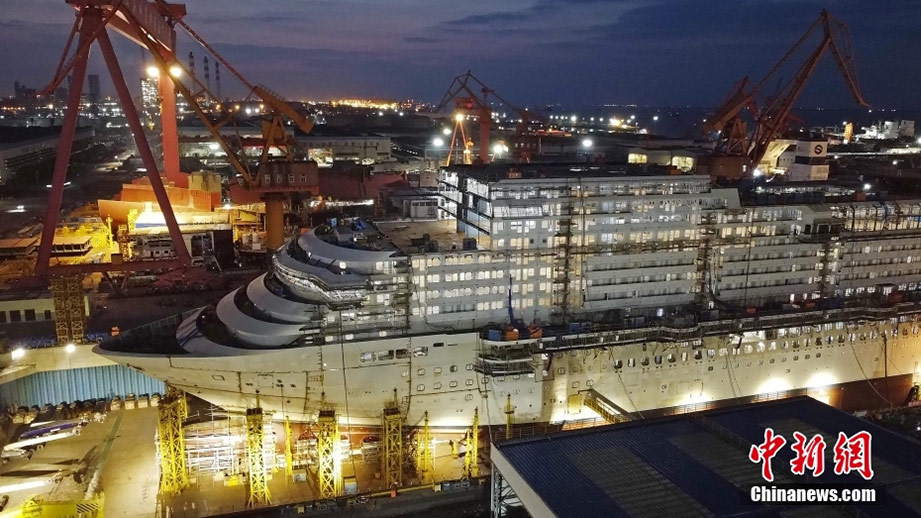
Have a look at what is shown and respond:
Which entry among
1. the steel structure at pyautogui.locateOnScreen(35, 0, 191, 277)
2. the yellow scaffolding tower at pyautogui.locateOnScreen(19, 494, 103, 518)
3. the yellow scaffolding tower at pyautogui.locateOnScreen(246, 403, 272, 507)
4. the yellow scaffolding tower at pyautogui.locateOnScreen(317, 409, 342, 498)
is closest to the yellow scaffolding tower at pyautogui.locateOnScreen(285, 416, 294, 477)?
the yellow scaffolding tower at pyautogui.locateOnScreen(246, 403, 272, 507)

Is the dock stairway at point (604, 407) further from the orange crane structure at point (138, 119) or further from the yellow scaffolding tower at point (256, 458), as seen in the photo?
the orange crane structure at point (138, 119)

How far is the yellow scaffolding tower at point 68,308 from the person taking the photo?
30.0m

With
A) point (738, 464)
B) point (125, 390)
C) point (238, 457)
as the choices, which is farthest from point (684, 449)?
point (125, 390)

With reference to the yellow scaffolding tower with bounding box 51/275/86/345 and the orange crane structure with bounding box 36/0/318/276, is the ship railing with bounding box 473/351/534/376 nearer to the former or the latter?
the yellow scaffolding tower with bounding box 51/275/86/345

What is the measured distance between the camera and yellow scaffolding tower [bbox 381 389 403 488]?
2366 cm

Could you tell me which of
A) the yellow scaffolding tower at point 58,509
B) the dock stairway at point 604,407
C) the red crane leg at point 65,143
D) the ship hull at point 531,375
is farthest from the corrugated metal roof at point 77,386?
the dock stairway at point 604,407

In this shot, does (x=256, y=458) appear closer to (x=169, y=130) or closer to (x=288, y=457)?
(x=288, y=457)

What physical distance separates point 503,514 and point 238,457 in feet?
38.2

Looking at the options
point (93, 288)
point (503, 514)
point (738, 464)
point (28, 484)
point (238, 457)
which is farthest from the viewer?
point (93, 288)

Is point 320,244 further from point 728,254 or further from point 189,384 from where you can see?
point 728,254

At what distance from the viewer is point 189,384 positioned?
26.0m

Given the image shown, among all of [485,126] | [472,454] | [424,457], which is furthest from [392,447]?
[485,126]

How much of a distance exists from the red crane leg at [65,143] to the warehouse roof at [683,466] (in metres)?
31.7

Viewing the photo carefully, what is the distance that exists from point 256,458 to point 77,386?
13639mm
